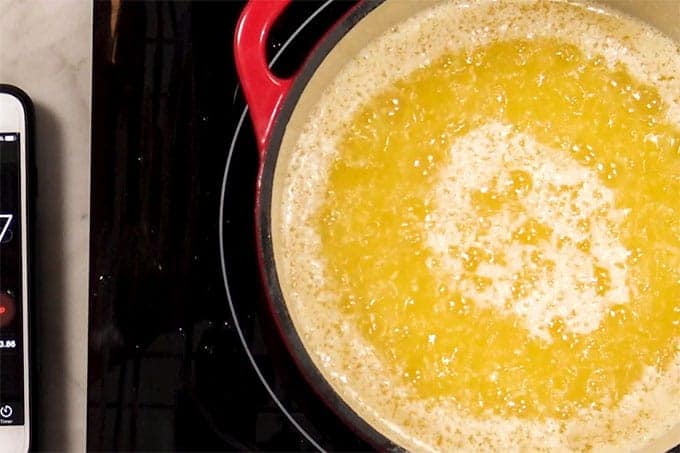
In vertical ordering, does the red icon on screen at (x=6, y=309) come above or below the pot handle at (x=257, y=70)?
below

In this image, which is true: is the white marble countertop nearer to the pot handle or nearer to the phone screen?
the phone screen

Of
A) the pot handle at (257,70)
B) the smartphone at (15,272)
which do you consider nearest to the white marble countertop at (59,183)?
the smartphone at (15,272)

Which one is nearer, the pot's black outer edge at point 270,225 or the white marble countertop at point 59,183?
the pot's black outer edge at point 270,225

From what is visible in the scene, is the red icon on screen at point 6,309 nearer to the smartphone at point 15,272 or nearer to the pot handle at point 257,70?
the smartphone at point 15,272

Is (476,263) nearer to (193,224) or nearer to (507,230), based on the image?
(507,230)

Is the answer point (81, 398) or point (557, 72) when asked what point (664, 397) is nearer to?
point (557, 72)

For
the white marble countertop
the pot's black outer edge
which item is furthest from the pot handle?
the white marble countertop

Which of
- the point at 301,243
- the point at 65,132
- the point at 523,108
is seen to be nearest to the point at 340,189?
the point at 301,243
